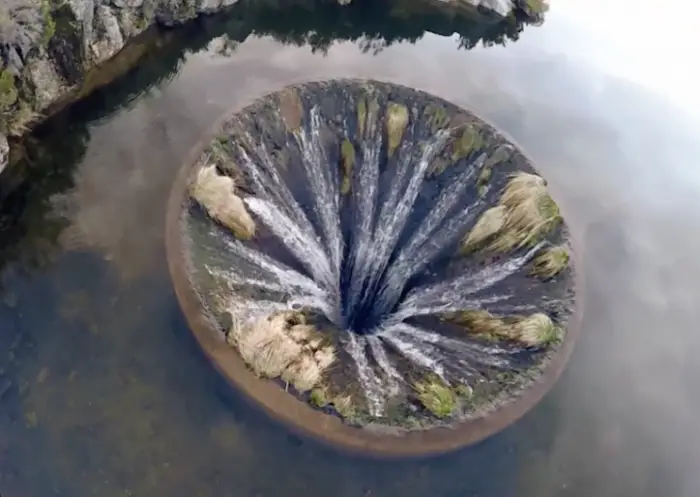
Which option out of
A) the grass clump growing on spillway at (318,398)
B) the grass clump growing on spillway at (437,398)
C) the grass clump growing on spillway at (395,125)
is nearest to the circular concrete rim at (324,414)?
the grass clump growing on spillway at (318,398)

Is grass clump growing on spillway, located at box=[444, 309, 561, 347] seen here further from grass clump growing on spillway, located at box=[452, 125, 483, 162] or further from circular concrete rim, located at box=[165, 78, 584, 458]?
grass clump growing on spillway, located at box=[452, 125, 483, 162]

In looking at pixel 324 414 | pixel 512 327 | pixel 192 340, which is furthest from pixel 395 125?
pixel 324 414

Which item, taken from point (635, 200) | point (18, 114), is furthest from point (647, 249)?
point (18, 114)

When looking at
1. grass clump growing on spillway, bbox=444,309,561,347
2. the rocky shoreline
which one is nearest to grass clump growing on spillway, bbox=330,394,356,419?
grass clump growing on spillway, bbox=444,309,561,347

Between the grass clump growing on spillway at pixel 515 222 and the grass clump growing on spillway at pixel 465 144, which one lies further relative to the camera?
the grass clump growing on spillway at pixel 465 144

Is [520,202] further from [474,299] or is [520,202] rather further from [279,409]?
[279,409]

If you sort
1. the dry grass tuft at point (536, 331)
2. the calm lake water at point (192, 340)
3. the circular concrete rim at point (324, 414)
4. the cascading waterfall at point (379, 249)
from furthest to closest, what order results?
the dry grass tuft at point (536, 331), the cascading waterfall at point (379, 249), the circular concrete rim at point (324, 414), the calm lake water at point (192, 340)

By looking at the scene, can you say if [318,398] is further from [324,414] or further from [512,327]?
[512,327]

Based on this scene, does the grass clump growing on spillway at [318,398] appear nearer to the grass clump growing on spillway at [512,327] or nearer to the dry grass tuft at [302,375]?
the dry grass tuft at [302,375]
